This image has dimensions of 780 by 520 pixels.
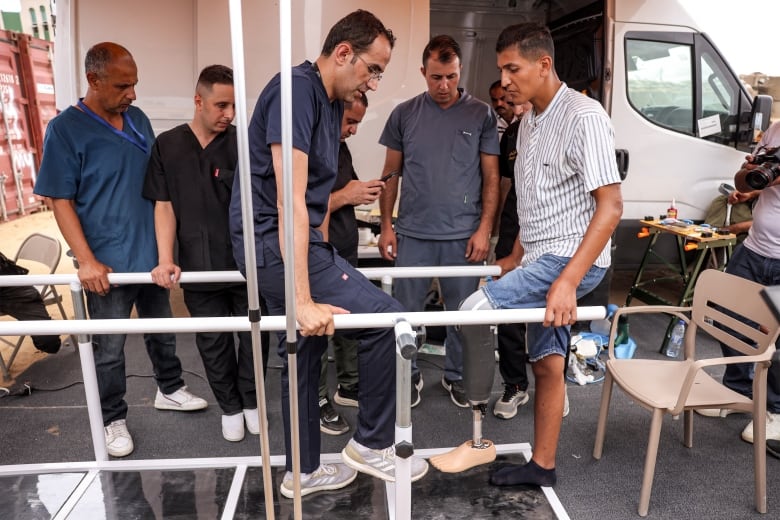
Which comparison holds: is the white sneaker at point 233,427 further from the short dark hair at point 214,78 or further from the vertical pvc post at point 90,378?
the short dark hair at point 214,78

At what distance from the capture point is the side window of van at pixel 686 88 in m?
4.02

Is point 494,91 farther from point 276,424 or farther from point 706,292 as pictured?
point 276,424

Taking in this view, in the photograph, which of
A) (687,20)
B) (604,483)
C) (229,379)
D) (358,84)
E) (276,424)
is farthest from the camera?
(687,20)

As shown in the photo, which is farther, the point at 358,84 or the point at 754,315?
the point at 754,315

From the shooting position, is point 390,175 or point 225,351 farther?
point 390,175

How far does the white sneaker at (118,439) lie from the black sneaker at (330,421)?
0.88 meters

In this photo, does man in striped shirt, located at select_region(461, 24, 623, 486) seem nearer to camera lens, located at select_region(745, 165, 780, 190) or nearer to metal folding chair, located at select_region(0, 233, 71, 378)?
camera lens, located at select_region(745, 165, 780, 190)

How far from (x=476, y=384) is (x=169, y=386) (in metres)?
1.84

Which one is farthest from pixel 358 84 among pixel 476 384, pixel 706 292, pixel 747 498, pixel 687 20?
pixel 687 20

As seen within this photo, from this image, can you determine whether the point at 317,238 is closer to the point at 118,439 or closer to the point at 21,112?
the point at 118,439

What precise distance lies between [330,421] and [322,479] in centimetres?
64

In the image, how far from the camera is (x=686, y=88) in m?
4.15

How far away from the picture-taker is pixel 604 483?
2.30 metres

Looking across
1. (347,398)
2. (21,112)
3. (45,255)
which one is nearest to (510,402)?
(347,398)
